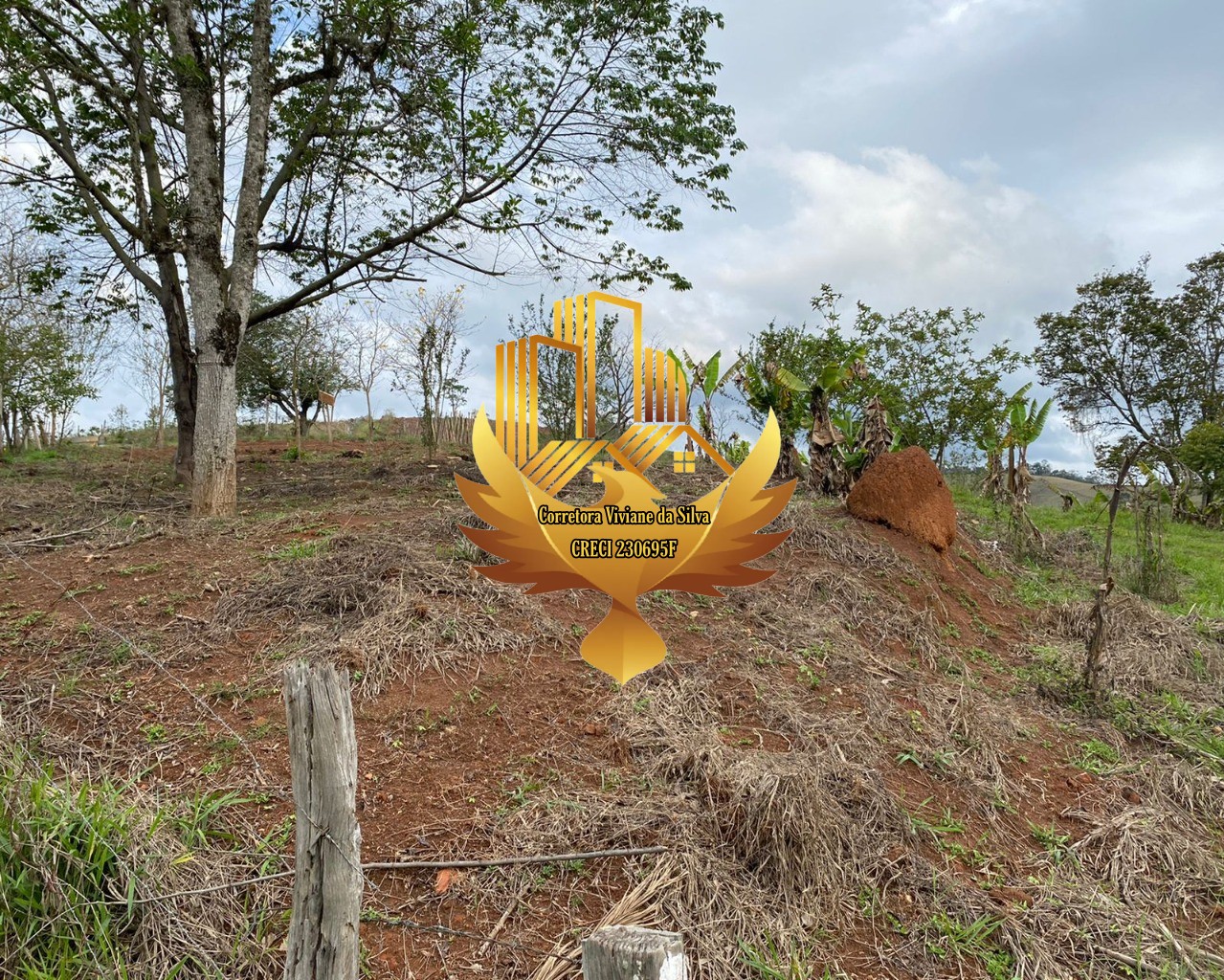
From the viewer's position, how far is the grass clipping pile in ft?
12.4

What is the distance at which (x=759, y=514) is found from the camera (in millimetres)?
3090

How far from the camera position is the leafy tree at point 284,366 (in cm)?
1767

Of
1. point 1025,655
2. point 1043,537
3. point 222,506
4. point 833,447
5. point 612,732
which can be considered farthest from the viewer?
point 1043,537

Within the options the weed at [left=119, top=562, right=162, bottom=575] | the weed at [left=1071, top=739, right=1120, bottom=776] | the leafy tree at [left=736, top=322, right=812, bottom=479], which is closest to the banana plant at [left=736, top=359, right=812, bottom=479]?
the leafy tree at [left=736, top=322, right=812, bottom=479]

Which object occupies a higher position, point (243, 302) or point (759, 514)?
point (243, 302)

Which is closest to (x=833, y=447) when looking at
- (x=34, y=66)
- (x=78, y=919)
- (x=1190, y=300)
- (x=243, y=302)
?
(x=243, y=302)

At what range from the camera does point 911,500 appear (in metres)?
6.74

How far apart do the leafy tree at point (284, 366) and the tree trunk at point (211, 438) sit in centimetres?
1091

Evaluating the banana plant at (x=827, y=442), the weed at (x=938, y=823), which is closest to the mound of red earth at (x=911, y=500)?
the banana plant at (x=827, y=442)

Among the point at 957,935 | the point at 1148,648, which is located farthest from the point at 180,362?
the point at 1148,648

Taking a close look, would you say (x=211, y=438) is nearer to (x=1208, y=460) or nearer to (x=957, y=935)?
(x=957, y=935)

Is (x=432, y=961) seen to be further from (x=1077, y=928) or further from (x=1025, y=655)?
(x=1025, y=655)

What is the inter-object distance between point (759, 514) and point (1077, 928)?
2035 mm

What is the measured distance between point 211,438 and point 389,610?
366 centimetres
